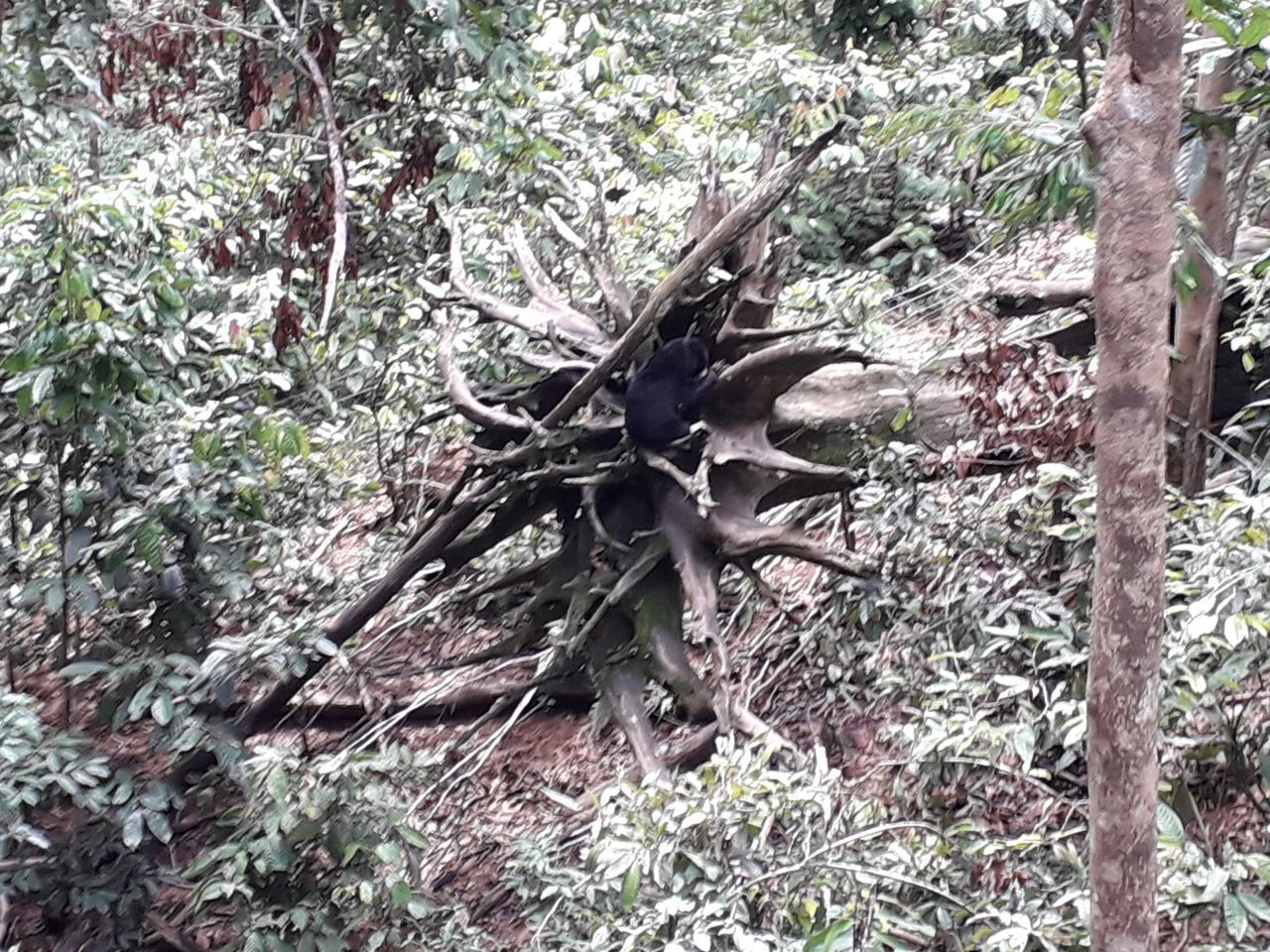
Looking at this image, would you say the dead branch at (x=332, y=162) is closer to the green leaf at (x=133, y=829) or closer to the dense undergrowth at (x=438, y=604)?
the dense undergrowth at (x=438, y=604)

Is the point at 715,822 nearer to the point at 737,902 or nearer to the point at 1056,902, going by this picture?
the point at 737,902


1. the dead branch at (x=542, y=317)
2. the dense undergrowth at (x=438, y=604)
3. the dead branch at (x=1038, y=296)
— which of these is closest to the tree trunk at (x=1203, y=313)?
the dense undergrowth at (x=438, y=604)

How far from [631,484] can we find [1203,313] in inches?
85.2

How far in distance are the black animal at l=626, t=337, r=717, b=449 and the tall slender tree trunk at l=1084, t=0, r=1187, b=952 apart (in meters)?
2.44

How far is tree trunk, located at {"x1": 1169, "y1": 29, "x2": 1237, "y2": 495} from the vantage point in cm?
402

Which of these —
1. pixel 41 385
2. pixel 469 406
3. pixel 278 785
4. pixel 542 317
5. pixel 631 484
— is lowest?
pixel 278 785

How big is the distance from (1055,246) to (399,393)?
3.53 meters

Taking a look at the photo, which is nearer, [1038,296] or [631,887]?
[631,887]

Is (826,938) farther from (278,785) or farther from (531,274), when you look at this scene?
(531,274)

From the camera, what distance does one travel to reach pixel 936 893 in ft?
10.3

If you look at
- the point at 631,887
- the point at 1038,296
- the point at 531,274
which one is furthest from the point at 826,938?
the point at 531,274

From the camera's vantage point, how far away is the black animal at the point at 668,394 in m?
4.59

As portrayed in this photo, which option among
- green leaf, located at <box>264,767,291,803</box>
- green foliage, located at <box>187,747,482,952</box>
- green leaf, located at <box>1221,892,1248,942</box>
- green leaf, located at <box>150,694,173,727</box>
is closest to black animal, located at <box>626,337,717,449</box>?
green foliage, located at <box>187,747,482,952</box>

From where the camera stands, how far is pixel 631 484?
4.87 meters
